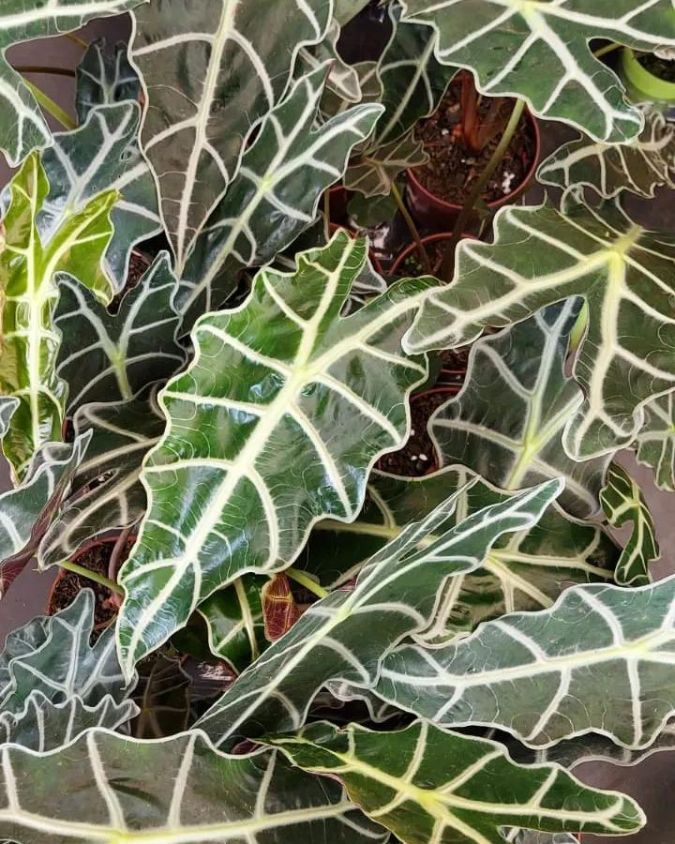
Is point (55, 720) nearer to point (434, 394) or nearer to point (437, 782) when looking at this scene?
point (437, 782)

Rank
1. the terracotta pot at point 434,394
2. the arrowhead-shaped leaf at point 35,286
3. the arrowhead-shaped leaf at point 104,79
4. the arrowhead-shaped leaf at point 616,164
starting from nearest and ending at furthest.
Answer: the arrowhead-shaped leaf at point 35,286 → the arrowhead-shaped leaf at point 616,164 → the arrowhead-shaped leaf at point 104,79 → the terracotta pot at point 434,394

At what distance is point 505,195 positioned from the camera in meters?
1.26

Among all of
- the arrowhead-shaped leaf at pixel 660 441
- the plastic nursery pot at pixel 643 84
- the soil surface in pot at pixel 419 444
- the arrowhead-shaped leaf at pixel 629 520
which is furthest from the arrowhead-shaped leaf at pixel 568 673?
the plastic nursery pot at pixel 643 84

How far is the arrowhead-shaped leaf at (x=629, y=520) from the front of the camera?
2.44 feet

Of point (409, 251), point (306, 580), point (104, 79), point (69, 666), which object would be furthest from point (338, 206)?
point (69, 666)

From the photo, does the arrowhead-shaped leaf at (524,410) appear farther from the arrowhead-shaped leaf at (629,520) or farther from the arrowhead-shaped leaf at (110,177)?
the arrowhead-shaped leaf at (110,177)

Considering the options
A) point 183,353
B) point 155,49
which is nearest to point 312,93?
point 155,49

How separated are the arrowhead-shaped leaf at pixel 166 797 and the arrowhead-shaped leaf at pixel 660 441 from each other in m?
0.44

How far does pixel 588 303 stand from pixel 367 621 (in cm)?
32

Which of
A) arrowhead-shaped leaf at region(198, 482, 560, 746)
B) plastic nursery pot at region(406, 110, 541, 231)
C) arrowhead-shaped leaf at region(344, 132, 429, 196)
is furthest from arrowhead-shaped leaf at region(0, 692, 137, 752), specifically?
plastic nursery pot at region(406, 110, 541, 231)

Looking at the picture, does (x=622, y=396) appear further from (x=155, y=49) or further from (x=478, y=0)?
(x=155, y=49)

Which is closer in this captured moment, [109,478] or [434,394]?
[109,478]

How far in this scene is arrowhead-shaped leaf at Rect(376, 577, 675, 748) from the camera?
24.7 inches

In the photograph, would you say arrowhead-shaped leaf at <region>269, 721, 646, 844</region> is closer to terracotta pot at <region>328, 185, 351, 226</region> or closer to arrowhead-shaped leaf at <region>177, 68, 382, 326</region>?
arrowhead-shaped leaf at <region>177, 68, 382, 326</region>
